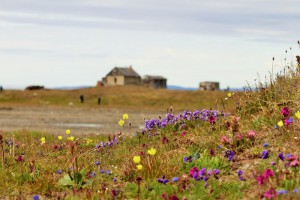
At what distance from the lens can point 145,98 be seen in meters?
56.1

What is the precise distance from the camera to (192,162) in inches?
295

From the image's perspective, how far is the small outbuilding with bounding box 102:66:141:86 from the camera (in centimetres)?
9900

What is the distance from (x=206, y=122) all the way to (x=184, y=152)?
6.60 feet

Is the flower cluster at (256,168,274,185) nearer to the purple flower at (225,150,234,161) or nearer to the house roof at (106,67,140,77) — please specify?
the purple flower at (225,150,234,161)

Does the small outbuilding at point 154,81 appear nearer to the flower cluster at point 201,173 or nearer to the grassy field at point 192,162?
the grassy field at point 192,162

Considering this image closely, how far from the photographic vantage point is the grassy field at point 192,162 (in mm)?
6340

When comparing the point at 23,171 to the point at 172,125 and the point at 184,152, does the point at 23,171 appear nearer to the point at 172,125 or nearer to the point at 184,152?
the point at 184,152

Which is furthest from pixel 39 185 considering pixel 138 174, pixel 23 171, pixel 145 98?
pixel 145 98

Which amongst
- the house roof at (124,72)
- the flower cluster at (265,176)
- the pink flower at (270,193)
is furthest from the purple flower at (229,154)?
the house roof at (124,72)

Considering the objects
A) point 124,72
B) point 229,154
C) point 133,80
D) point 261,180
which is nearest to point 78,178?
point 229,154

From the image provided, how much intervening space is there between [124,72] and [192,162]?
304ft

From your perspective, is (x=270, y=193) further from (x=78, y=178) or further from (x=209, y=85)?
(x=209, y=85)

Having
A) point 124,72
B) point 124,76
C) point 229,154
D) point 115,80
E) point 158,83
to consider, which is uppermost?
point 124,72

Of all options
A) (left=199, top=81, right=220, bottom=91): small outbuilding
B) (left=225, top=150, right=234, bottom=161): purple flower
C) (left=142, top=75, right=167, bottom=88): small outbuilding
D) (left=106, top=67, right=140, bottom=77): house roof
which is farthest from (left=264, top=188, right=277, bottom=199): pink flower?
(left=142, top=75, right=167, bottom=88): small outbuilding
